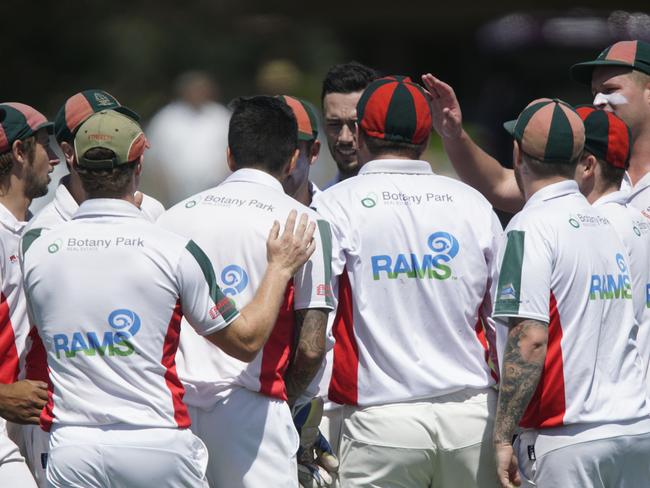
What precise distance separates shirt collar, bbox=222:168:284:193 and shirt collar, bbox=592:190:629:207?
146 cm

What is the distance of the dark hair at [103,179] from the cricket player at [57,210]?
332 millimetres

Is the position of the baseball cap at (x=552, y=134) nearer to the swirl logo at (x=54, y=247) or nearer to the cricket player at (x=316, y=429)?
the cricket player at (x=316, y=429)

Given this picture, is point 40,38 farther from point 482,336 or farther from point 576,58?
point 482,336

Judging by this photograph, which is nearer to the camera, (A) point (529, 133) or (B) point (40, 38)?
(A) point (529, 133)

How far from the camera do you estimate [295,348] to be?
514cm

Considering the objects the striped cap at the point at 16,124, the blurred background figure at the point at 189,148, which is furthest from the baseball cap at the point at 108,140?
the blurred background figure at the point at 189,148

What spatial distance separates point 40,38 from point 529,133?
13.1m

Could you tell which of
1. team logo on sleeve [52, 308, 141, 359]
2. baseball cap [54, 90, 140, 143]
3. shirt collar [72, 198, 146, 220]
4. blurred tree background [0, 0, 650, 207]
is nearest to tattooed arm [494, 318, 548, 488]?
team logo on sleeve [52, 308, 141, 359]

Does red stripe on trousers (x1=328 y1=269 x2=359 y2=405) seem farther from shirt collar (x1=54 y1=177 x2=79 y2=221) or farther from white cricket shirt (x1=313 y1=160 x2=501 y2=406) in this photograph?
shirt collar (x1=54 y1=177 x2=79 y2=221)

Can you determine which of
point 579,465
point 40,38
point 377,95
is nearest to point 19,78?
point 40,38

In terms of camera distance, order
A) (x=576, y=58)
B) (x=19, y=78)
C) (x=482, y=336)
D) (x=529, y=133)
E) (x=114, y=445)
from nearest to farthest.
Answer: (x=114, y=445) → (x=529, y=133) → (x=482, y=336) → (x=19, y=78) → (x=576, y=58)

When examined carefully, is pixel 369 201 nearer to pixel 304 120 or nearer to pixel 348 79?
pixel 304 120

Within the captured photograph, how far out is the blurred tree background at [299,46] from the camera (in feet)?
55.2

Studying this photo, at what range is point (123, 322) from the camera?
4.58 metres
